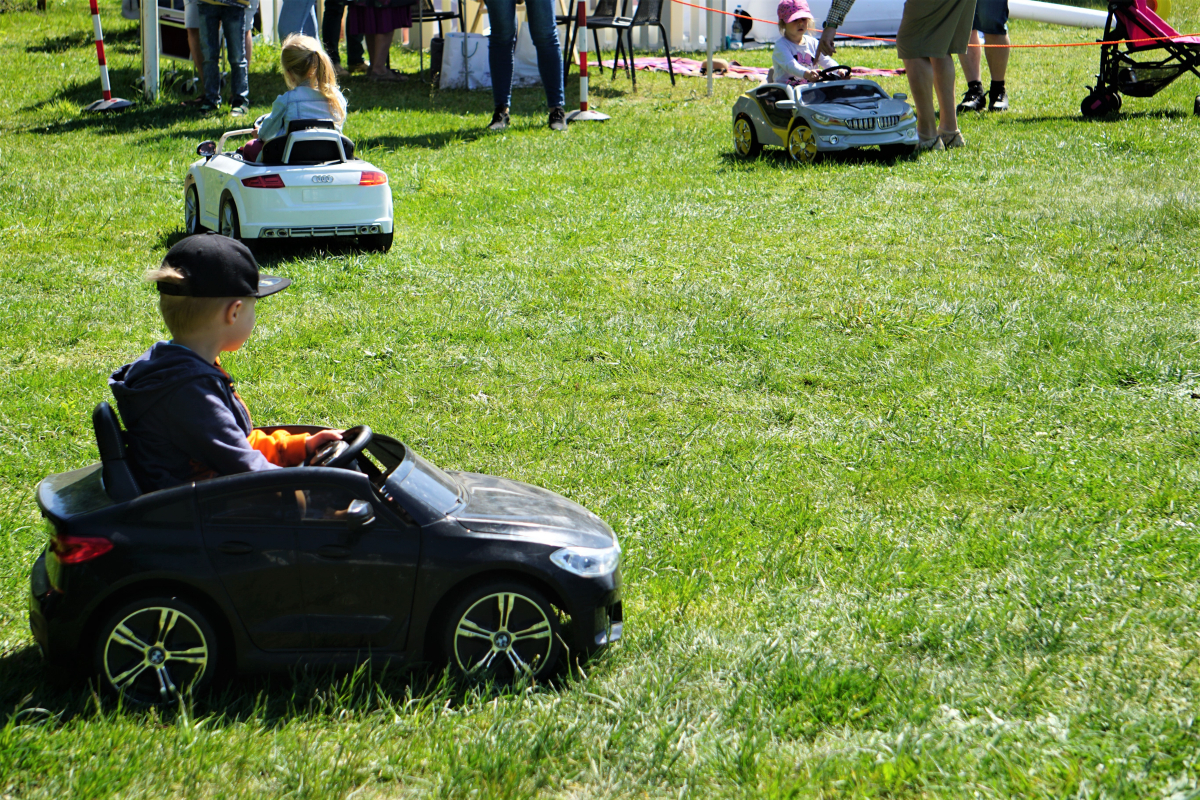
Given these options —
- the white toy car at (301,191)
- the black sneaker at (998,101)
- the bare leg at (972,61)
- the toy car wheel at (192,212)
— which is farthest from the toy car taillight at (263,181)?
the black sneaker at (998,101)

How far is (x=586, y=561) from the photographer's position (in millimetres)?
3162

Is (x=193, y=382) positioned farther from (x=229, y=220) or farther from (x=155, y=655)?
(x=229, y=220)

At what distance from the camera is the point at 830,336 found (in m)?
6.18

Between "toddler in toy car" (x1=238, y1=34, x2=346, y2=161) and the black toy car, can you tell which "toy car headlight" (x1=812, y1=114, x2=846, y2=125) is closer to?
"toddler in toy car" (x1=238, y1=34, x2=346, y2=161)

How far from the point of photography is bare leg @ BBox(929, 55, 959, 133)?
10461 mm

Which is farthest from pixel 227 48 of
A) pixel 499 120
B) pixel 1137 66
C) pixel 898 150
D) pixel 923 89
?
pixel 1137 66

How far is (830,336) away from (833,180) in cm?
387

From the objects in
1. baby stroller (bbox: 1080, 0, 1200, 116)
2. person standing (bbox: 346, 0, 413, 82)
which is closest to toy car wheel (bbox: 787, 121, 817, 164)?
baby stroller (bbox: 1080, 0, 1200, 116)

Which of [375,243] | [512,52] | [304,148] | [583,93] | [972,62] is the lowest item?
[375,243]

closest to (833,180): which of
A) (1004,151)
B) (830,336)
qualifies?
(1004,151)

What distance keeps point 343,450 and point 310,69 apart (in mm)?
5739

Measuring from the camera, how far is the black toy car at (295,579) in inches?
117

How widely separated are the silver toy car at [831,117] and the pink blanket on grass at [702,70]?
5867 mm

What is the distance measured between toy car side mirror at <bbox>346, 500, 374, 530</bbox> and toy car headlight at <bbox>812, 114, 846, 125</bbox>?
26.2 feet
